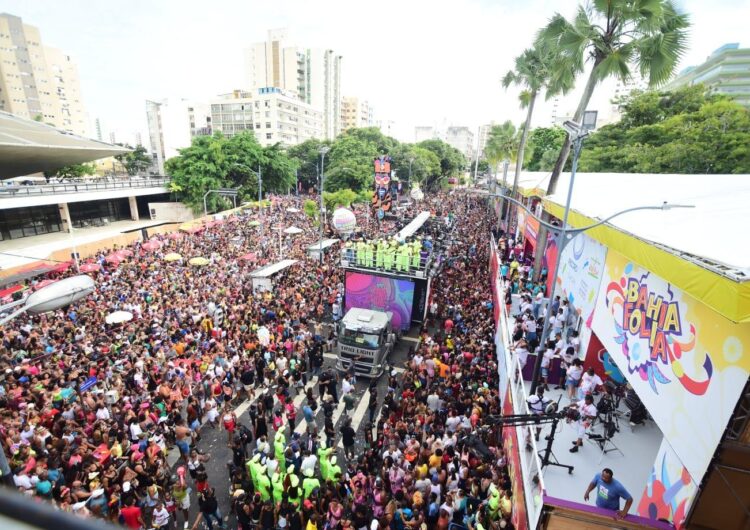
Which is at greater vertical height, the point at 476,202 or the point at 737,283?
the point at 737,283

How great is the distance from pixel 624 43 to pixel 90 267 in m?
26.4

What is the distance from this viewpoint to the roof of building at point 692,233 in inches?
212

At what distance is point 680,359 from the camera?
6680 millimetres

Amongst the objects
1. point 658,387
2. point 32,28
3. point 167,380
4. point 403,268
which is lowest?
point 167,380

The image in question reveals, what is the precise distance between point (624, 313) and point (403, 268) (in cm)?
1021

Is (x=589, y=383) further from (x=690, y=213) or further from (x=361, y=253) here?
(x=361, y=253)

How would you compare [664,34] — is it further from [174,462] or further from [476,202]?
[476,202]

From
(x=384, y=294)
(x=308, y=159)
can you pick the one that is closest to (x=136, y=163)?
(x=308, y=159)

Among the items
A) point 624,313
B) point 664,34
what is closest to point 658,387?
point 624,313

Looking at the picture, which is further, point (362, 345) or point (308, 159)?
point (308, 159)

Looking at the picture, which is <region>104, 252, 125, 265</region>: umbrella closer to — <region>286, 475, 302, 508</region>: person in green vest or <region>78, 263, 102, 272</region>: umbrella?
<region>78, 263, 102, 272</region>: umbrella

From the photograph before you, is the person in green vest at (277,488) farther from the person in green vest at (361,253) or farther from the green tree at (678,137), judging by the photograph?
the green tree at (678,137)

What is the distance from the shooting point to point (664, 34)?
1212 cm

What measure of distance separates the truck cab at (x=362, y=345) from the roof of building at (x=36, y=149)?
1095cm
